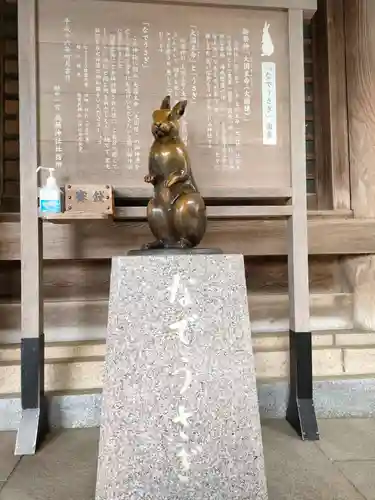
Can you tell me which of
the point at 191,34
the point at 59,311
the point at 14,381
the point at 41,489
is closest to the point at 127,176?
the point at 191,34

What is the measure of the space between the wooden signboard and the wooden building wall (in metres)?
0.48

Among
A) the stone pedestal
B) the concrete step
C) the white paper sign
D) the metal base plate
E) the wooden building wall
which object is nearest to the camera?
the stone pedestal

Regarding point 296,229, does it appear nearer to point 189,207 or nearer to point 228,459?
point 189,207

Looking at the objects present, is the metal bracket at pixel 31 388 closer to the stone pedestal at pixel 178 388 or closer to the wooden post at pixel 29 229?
the wooden post at pixel 29 229

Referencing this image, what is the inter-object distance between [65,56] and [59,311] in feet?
4.42

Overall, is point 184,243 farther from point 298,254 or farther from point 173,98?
point 173,98

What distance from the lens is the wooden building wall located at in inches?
92.4

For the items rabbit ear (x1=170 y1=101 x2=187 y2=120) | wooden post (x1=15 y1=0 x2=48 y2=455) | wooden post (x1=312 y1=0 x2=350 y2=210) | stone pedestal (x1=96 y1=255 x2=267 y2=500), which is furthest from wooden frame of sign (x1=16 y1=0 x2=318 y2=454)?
wooden post (x1=312 y1=0 x2=350 y2=210)

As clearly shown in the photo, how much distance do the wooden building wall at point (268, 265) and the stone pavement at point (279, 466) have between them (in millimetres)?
307

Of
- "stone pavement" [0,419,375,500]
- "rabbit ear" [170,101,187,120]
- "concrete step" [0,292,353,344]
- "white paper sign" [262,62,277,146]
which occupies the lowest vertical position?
"stone pavement" [0,419,375,500]

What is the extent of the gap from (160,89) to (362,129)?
1262 millimetres

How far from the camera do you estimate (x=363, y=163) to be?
2.59 meters

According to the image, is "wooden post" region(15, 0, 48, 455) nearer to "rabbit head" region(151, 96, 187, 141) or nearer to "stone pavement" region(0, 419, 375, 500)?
"stone pavement" region(0, 419, 375, 500)

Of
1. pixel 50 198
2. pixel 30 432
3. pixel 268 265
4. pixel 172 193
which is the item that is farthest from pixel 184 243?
pixel 268 265
